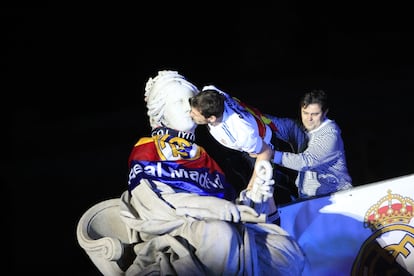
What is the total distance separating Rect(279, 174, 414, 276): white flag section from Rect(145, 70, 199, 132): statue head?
0.63m

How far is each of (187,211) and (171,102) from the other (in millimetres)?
547

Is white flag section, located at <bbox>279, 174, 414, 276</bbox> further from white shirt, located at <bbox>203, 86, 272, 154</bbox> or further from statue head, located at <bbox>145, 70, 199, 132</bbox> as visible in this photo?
statue head, located at <bbox>145, 70, 199, 132</bbox>

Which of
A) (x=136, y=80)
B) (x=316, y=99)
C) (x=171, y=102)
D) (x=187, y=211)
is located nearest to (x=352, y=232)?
(x=316, y=99)

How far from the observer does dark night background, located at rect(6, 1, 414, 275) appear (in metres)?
4.55

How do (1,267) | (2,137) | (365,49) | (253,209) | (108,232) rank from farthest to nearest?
(365,49) → (2,137) → (1,267) → (108,232) → (253,209)

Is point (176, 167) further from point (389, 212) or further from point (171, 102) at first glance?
point (389, 212)

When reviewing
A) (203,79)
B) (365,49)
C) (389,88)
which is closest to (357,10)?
(365,49)

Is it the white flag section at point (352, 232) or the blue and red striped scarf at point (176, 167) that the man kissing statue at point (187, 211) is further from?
the white flag section at point (352, 232)

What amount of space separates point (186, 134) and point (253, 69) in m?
2.20

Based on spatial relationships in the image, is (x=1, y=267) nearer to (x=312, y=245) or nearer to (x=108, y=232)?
(x=108, y=232)

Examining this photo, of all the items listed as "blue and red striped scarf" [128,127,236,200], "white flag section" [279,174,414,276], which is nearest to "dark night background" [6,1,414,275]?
"blue and red striped scarf" [128,127,236,200]

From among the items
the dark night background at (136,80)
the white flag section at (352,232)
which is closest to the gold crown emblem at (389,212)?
the white flag section at (352,232)

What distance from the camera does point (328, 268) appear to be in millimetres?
3486

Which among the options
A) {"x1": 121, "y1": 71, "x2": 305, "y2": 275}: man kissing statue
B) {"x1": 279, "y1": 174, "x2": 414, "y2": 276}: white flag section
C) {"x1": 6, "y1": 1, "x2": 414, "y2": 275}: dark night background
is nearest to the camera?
{"x1": 121, "y1": 71, "x2": 305, "y2": 275}: man kissing statue
